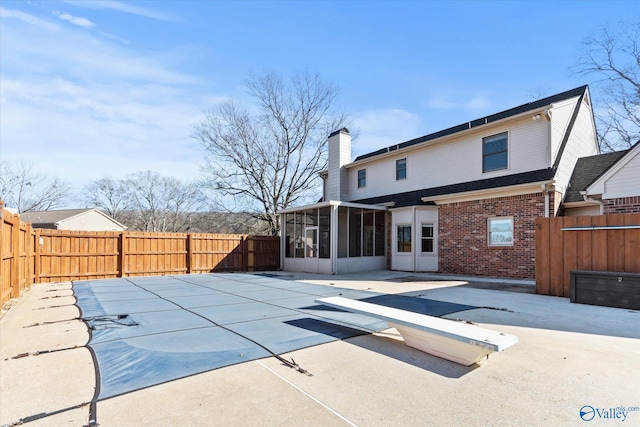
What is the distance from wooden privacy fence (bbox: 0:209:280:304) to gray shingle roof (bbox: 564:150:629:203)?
1308 centimetres

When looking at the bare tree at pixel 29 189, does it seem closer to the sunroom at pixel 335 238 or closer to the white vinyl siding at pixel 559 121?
the sunroom at pixel 335 238

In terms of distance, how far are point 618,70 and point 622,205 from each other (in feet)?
55.2

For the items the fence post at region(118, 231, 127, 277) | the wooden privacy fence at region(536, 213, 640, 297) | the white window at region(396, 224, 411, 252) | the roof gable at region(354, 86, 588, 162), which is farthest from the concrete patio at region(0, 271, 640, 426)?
the roof gable at region(354, 86, 588, 162)

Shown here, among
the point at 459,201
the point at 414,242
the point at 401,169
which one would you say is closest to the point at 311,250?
the point at 414,242

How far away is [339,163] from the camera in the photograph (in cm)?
1927

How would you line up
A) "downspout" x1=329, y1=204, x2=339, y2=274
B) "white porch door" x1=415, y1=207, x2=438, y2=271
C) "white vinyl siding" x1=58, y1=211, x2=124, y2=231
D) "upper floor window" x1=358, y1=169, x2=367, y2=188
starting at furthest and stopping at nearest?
"white vinyl siding" x1=58, y1=211, x2=124, y2=231, "upper floor window" x1=358, y1=169, x2=367, y2=188, "white porch door" x1=415, y1=207, x2=438, y2=271, "downspout" x1=329, y1=204, x2=339, y2=274

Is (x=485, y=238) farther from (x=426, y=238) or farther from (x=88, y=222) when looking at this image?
(x=88, y=222)

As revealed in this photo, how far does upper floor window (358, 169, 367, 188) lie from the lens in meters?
18.5

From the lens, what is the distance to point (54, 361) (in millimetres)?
3840

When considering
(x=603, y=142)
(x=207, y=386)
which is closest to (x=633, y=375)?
(x=207, y=386)

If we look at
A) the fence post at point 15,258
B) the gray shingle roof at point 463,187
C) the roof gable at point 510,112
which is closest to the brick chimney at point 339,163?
the gray shingle roof at point 463,187

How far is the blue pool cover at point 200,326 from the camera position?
3.59m

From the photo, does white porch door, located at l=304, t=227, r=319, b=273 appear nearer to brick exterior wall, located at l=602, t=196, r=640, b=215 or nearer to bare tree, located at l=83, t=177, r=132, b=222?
brick exterior wall, located at l=602, t=196, r=640, b=215

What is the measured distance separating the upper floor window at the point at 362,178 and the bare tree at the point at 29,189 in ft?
103
